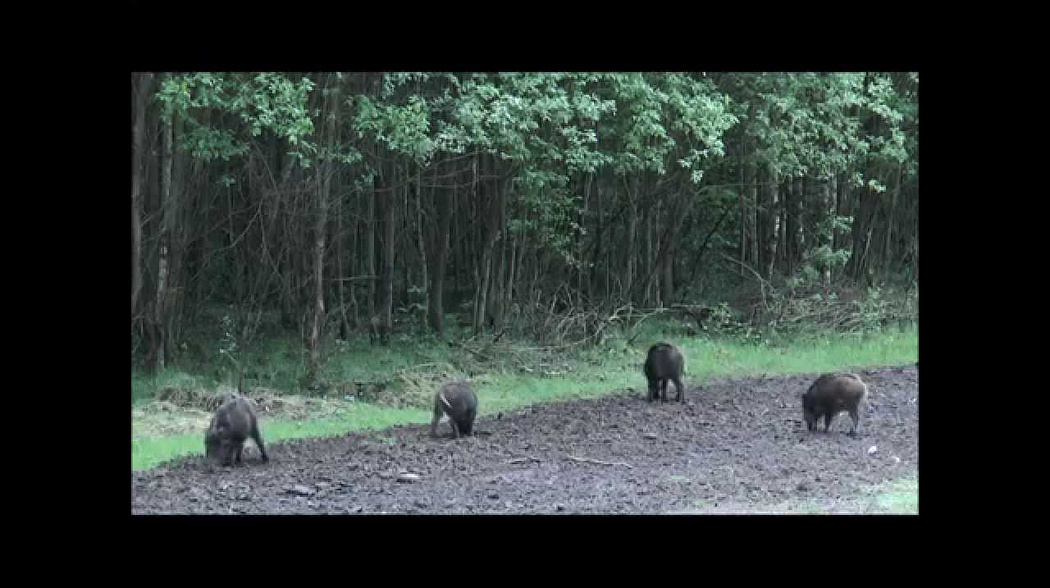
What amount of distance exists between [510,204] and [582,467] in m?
7.45

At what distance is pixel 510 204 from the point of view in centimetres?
1709

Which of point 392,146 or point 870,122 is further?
point 870,122

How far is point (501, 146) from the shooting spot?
15.8 m

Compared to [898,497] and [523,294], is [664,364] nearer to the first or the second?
[898,497]

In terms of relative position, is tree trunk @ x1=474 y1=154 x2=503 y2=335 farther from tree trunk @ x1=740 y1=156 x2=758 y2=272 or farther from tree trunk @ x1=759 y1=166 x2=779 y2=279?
tree trunk @ x1=759 y1=166 x2=779 y2=279

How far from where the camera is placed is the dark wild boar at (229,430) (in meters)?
9.40

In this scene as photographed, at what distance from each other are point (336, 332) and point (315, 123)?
314 centimetres

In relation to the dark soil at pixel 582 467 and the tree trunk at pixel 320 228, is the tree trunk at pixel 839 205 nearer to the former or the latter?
the dark soil at pixel 582 467

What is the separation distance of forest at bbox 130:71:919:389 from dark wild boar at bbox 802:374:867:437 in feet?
16.0

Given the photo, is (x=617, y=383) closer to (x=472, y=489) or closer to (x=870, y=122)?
(x=472, y=489)

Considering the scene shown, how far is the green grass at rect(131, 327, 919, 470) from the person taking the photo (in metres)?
12.3

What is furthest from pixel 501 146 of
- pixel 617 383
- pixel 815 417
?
pixel 815 417

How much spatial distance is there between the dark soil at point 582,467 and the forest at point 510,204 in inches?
120

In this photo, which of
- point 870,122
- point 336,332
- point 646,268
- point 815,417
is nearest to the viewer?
point 815,417
